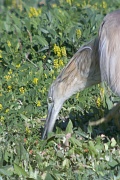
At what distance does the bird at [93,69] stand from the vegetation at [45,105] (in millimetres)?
194

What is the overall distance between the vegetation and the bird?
0.19m

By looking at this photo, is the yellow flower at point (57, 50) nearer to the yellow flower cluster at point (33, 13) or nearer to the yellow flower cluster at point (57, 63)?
the yellow flower cluster at point (57, 63)

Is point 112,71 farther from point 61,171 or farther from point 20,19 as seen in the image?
point 20,19

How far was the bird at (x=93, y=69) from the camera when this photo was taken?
5.66 m

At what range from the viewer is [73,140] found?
5992 mm

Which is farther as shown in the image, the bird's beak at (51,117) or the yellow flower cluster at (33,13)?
the yellow flower cluster at (33,13)

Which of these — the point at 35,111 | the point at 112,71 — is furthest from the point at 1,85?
the point at 112,71

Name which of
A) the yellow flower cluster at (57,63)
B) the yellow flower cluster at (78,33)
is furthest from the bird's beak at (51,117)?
the yellow flower cluster at (78,33)

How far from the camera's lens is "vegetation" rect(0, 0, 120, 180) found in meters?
5.61

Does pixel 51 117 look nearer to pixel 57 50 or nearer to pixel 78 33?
pixel 57 50

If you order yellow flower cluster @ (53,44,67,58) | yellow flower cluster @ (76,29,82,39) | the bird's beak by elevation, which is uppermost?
yellow flower cluster @ (76,29,82,39)

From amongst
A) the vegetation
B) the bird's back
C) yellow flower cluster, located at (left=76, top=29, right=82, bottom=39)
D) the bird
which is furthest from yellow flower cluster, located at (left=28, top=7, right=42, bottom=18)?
the bird's back

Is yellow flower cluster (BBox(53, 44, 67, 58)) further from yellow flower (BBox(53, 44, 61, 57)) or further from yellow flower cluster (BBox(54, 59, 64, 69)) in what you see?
yellow flower cluster (BBox(54, 59, 64, 69))

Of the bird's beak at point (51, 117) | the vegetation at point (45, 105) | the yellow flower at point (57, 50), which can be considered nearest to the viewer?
the vegetation at point (45, 105)
